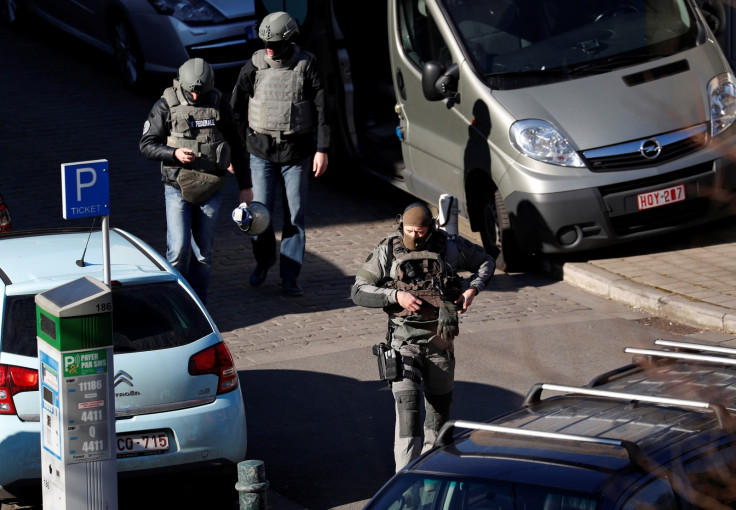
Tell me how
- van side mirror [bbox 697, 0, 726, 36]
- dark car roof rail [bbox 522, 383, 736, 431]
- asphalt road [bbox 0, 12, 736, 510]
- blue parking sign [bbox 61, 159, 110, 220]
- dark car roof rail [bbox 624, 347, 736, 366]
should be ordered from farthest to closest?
van side mirror [bbox 697, 0, 726, 36]
asphalt road [bbox 0, 12, 736, 510]
blue parking sign [bbox 61, 159, 110, 220]
dark car roof rail [bbox 624, 347, 736, 366]
dark car roof rail [bbox 522, 383, 736, 431]

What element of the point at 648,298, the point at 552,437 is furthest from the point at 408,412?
the point at 648,298

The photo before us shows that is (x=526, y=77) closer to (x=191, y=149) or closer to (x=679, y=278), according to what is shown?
(x=679, y=278)

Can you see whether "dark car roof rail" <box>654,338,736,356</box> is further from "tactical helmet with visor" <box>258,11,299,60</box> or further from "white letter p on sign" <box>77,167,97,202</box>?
"tactical helmet with visor" <box>258,11,299,60</box>

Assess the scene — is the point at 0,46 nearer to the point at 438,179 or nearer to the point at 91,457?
the point at 438,179

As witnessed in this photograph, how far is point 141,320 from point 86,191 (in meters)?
0.88

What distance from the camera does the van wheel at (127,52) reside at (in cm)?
1595

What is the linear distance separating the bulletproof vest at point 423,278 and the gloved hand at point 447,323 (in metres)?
0.07

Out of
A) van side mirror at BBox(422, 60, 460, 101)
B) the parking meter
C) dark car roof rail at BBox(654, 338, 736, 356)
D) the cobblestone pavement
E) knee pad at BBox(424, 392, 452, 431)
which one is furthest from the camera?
van side mirror at BBox(422, 60, 460, 101)

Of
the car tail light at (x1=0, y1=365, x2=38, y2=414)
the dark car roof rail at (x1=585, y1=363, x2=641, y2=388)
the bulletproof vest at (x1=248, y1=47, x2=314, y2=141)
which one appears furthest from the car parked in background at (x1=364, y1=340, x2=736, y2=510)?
the bulletproof vest at (x1=248, y1=47, x2=314, y2=141)

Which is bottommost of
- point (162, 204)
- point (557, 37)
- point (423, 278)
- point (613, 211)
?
point (162, 204)

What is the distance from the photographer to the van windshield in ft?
34.9

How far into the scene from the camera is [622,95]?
10484 mm

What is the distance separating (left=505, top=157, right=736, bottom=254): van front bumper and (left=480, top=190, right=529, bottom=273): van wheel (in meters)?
0.13

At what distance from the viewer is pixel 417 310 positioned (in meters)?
6.46
